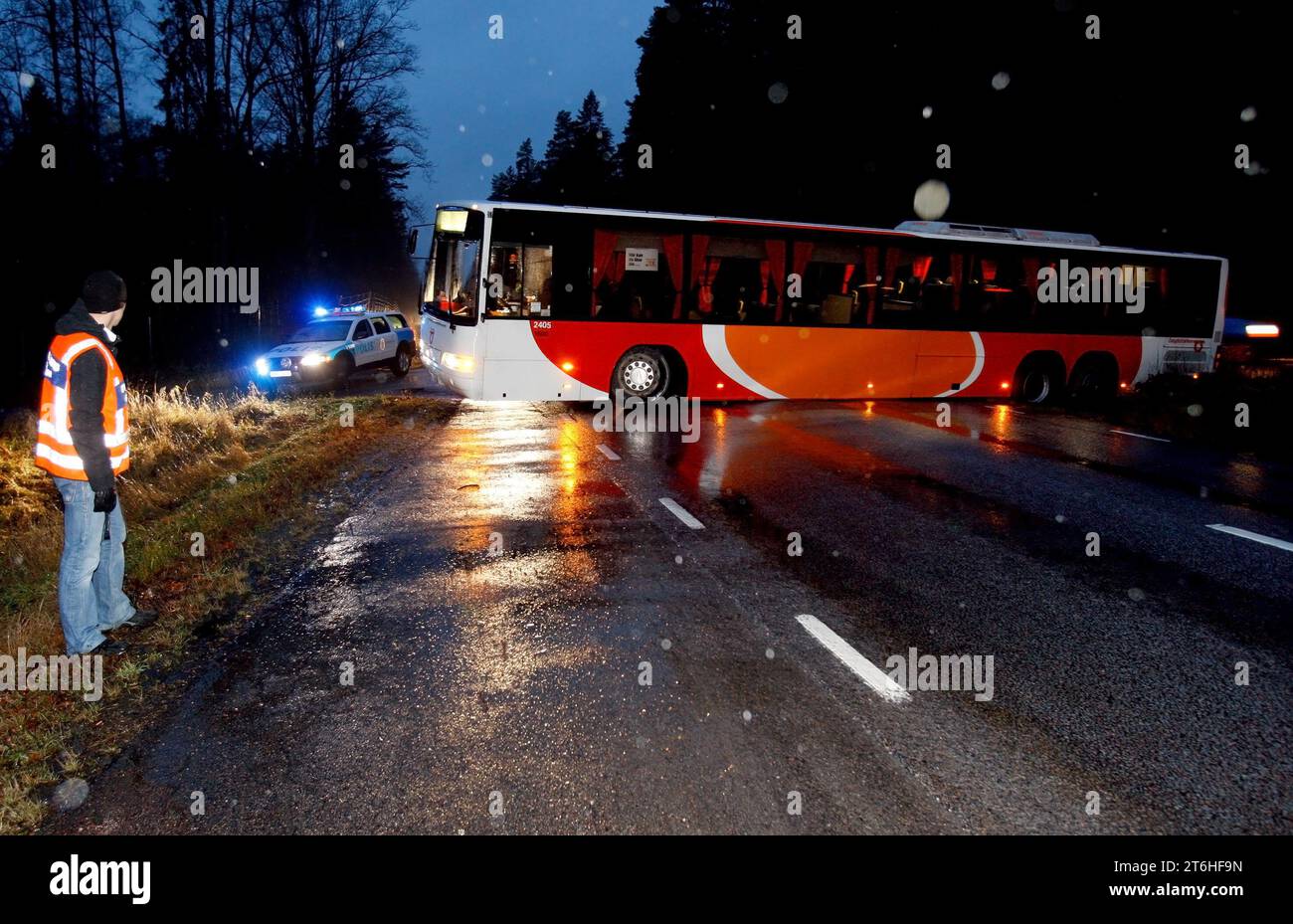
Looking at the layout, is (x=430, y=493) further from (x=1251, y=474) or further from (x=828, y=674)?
(x=1251, y=474)

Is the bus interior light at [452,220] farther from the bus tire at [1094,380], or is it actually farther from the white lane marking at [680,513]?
the bus tire at [1094,380]

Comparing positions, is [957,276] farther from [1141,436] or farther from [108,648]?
[108,648]

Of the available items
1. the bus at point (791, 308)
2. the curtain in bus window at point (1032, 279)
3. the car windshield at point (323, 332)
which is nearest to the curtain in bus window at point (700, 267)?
the bus at point (791, 308)

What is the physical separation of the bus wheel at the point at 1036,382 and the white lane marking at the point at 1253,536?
971 cm

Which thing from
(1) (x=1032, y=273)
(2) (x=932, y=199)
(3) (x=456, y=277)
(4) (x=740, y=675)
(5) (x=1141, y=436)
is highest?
(2) (x=932, y=199)

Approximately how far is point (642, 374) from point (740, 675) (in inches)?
387

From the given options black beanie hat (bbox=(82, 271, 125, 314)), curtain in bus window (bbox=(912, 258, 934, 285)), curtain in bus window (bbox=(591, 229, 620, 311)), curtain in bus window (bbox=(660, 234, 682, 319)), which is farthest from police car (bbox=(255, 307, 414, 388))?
black beanie hat (bbox=(82, 271, 125, 314))

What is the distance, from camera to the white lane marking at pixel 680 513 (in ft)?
23.5

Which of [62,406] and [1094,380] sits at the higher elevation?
[1094,380]

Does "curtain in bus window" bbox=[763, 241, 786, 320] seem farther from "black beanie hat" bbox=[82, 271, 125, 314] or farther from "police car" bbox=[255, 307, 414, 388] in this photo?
"police car" bbox=[255, 307, 414, 388]

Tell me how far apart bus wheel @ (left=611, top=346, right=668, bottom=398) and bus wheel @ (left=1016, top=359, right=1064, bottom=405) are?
25.6 feet

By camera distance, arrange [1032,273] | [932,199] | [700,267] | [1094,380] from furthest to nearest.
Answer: [932,199] < [1094,380] < [1032,273] < [700,267]

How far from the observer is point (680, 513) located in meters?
7.57

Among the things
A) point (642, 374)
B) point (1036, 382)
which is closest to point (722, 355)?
point (642, 374)
